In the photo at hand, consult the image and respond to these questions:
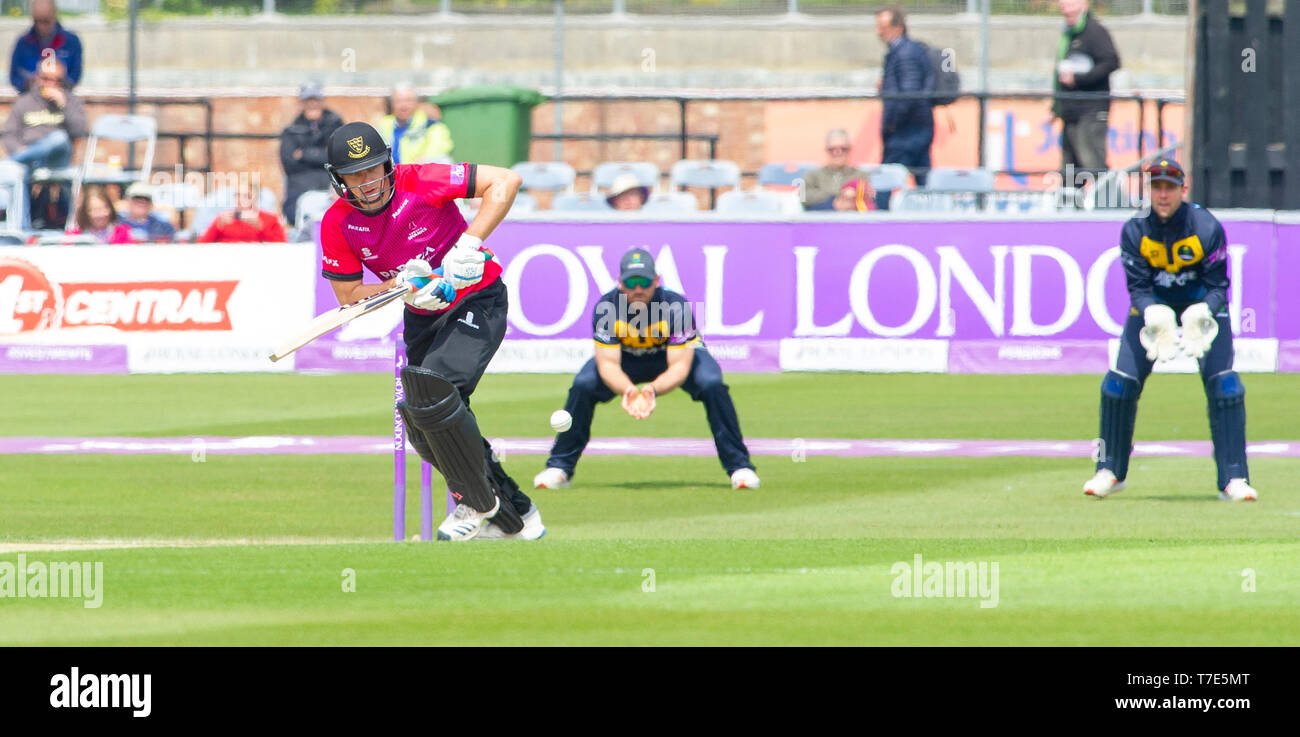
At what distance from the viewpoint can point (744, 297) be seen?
62.4ft

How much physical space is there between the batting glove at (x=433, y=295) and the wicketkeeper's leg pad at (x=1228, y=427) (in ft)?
16.4

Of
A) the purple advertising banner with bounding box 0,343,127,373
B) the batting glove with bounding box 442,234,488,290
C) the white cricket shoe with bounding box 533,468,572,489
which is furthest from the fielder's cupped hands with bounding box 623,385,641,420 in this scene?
the purple advertising banner with bounding box 0,343,127,373

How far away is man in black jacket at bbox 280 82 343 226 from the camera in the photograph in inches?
883

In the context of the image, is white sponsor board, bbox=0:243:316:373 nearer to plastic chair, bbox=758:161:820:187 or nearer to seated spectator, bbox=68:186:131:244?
seated spectator, bbox=68:186:131:244

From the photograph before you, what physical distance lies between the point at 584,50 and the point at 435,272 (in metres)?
25.8

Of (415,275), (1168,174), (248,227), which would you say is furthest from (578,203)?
(415,275)

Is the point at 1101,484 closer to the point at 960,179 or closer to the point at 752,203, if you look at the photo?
the point at 752,203

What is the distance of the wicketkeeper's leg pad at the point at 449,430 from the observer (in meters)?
8.80

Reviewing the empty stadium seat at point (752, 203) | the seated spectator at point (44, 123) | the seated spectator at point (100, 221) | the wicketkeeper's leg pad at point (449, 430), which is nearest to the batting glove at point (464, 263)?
the wicketkeeper's leg pad at point (449, 430)

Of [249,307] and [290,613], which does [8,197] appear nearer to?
[249,307]

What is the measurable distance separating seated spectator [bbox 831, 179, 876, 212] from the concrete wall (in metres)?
12.7

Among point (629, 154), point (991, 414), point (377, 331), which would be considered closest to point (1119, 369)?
point (991, 414)

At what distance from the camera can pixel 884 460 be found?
1352 cm
